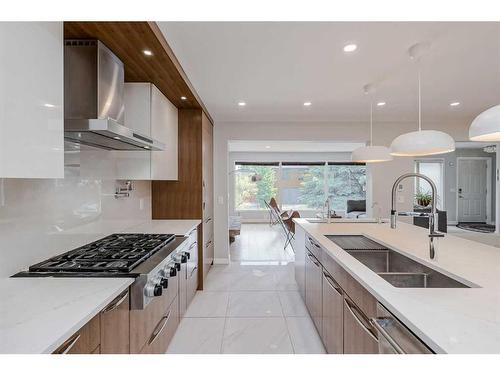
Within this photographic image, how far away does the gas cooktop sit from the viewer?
4.68 feet

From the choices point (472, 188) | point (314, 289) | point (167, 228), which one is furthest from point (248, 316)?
point (472, 188)

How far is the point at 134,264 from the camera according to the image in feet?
5.01

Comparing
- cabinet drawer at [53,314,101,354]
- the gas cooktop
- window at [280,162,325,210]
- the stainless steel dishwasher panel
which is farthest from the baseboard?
window at [280,162,325,210]

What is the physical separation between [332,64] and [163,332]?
2588 millimetres

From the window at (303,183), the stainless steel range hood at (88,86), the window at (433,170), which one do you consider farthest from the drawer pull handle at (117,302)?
the window at (433,170)

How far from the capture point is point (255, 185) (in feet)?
30.9

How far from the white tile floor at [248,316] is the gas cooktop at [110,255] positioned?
0.91 m

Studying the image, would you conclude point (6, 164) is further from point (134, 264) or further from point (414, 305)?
point (414, 305)

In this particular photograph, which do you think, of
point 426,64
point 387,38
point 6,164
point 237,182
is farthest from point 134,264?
point 237,182

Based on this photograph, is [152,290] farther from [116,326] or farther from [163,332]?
[163,332]

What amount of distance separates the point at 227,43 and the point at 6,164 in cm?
165

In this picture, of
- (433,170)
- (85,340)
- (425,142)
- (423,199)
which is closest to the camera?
(85,340)

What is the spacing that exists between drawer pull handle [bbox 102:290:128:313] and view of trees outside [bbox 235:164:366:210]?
315 inches

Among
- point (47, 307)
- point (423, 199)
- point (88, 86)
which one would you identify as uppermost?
point (88, 86)
